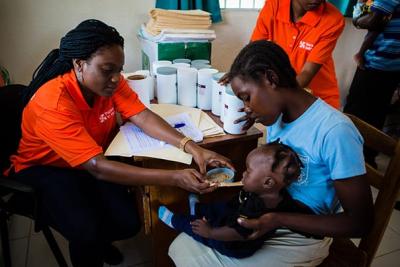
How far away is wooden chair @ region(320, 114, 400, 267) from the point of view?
3.25 feet

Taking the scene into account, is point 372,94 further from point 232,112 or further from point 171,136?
point 171,136

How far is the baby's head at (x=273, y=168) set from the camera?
3.08 feet

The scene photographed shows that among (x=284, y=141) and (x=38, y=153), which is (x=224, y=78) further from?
(x=38, y=153)

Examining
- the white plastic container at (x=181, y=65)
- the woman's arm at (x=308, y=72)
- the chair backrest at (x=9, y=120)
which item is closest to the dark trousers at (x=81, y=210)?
the chair backrest at (x=9, y=120)

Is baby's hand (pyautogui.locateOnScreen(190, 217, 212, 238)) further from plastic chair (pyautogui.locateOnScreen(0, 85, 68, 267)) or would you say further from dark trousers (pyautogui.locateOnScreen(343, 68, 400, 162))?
dark trousers (pyautogui.locateOnScreen(343, 68, 400, 162))

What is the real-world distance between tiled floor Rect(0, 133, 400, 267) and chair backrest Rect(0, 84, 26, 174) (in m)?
0.61

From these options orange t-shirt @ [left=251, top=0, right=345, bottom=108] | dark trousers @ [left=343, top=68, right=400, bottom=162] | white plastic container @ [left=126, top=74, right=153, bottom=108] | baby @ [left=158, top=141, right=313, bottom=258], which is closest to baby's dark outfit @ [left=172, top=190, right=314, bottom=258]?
baby @ [left=158, top=141, right=313, bottom=258]

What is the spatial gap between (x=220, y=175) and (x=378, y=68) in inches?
69.6

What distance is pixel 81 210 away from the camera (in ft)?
3.95

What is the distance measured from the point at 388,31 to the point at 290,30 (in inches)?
34.5

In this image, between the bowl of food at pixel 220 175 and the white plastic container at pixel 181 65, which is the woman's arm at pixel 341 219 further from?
the white plastic container at pixel 181 65

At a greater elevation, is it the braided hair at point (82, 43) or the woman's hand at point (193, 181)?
the braided hair at point (82, 43)

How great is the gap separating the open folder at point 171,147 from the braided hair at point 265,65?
429 millimetres

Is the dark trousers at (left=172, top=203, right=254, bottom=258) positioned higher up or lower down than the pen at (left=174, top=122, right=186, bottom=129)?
lower down
